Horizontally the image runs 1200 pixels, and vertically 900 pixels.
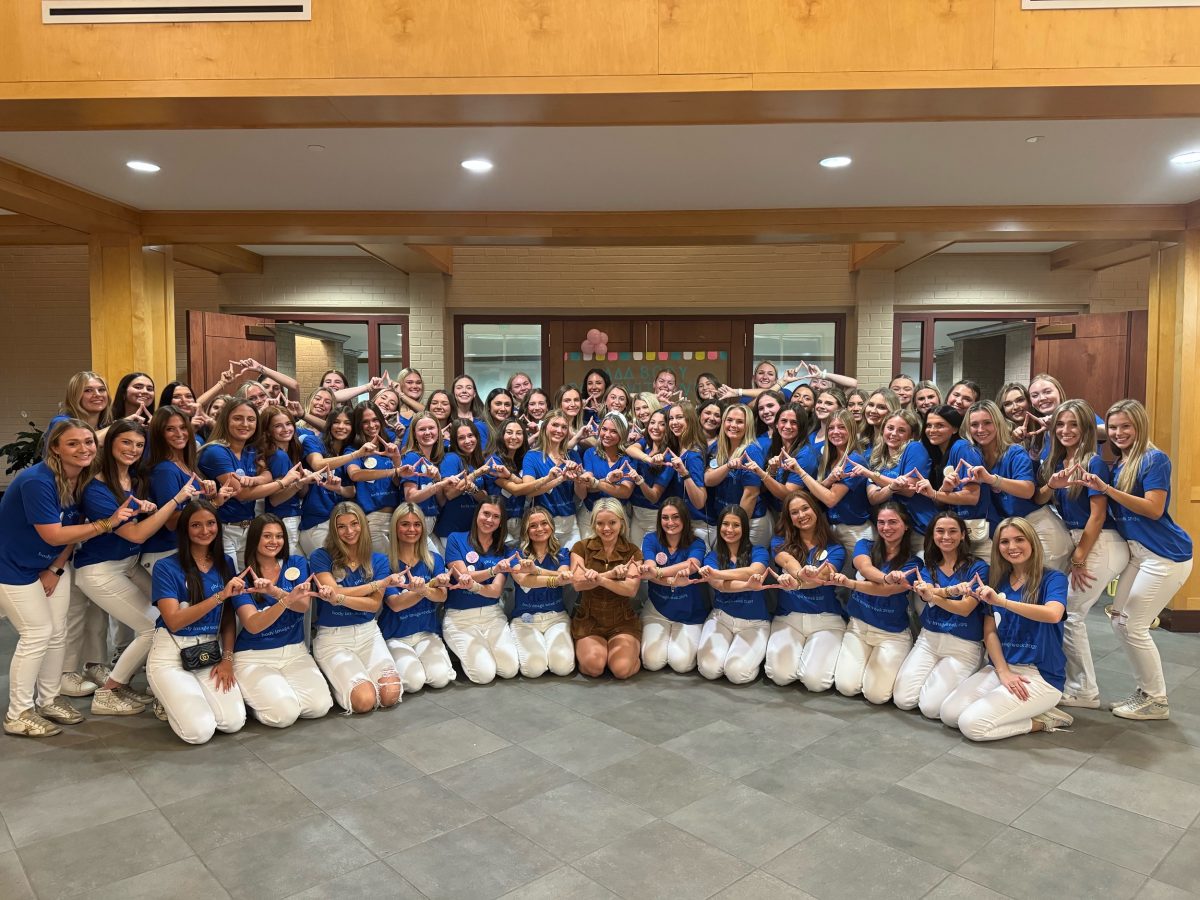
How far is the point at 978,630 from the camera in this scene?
4.24m

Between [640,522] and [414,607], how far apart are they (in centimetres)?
159

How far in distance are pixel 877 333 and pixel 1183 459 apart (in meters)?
3.42

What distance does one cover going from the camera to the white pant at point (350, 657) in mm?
4328

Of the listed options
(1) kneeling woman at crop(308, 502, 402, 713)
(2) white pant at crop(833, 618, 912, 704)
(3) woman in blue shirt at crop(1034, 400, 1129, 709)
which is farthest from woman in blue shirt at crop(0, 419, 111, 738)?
(3) woman in blue shirt at crop(1034, 400, 1129, 709)

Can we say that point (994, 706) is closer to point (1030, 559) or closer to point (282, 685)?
point (1030, 559)

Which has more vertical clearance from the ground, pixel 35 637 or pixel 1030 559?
pixel 1030 559

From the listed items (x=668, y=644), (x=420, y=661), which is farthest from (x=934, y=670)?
(x=420, y=661)

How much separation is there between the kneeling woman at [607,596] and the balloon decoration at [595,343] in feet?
13.9

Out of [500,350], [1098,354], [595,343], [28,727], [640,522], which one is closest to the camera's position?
[28,727]

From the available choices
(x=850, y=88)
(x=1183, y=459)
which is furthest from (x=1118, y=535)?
(x=850, y=88)

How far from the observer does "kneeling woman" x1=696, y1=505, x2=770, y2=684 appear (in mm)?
4727

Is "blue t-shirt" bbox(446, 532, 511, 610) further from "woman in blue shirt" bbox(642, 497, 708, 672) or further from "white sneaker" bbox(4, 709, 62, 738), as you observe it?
"white sneaker" bbox(4, 709, 62, 738)

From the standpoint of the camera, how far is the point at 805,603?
15.9 feet

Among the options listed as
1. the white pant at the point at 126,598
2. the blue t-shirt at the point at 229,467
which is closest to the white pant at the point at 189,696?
the white pant at the point at 126,598
